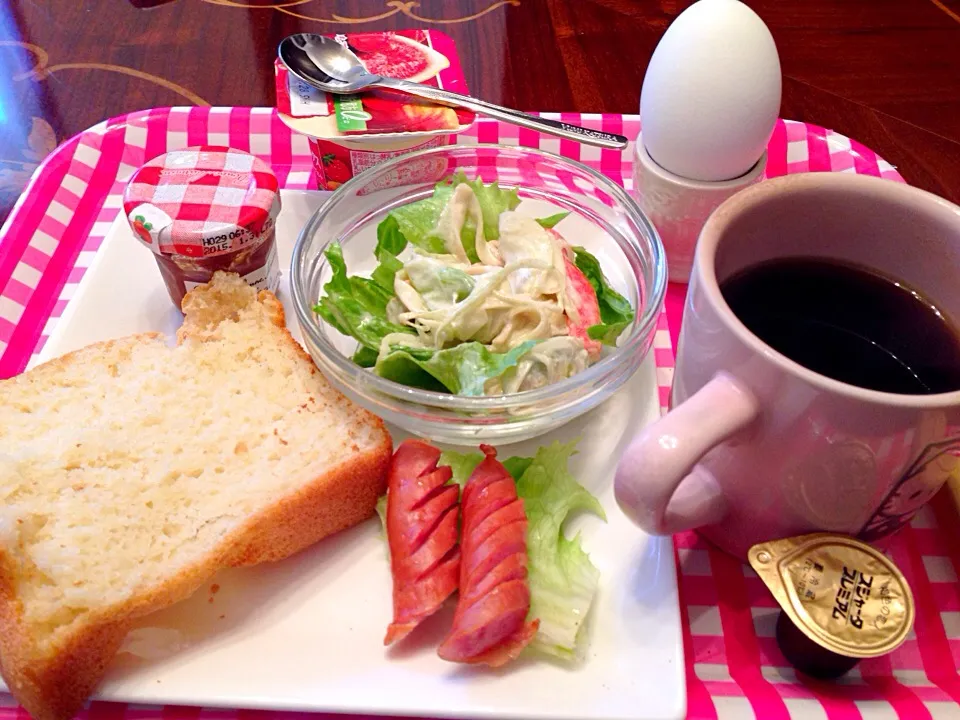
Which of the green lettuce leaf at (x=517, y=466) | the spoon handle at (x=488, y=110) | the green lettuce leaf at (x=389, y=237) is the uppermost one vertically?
the spoon handle at (x=488, y=110)

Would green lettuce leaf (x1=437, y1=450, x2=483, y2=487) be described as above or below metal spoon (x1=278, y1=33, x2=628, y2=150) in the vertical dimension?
below

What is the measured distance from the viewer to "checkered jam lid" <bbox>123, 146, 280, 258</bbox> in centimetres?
118

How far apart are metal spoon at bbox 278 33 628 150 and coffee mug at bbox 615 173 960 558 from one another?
0.59 metres

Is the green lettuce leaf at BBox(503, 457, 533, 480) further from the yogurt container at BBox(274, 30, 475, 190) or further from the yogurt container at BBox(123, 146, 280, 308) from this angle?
the yogurt container at BBox(274, 30, 475, 190)

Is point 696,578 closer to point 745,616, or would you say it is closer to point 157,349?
point 745,616

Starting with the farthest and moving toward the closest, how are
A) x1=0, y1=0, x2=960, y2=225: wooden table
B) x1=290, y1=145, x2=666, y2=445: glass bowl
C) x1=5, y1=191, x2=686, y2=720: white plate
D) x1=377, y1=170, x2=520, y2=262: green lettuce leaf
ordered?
x1=0, y1=0, x2=960, y2=225: wooden table → x1=377, y1=170, x2=520, y2=262: green lettuce leaf → x1=290, y1=145, x2=666, y2=445: glass bowl → x1=5, y1=191, x2=686, y2=720: white plate

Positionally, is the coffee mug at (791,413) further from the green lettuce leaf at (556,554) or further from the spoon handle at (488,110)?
the spoon handle at (488,110)

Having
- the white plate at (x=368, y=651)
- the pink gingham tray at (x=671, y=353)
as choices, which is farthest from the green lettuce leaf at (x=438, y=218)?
the white plate at (x=368, y=651)

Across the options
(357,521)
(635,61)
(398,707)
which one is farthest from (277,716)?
(635,61)

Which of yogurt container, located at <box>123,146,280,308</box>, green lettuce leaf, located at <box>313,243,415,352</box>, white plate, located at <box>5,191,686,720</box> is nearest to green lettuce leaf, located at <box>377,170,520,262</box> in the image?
green lettuce leaf, located at <box>313,243,415,352</box>

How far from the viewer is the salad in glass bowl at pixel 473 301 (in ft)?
3.64

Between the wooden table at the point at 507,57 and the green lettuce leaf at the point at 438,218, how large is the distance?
23.3 inches

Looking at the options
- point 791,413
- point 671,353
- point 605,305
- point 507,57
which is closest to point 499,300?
point 605,305

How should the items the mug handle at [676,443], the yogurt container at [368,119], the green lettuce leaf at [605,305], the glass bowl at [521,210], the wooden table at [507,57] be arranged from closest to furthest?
the mug handle at [676,443] → the glass bowl at [521,210] → the green lettuce leaf at [605,305] → the yogurt container at [368,119] → the wooden table at [507,57]
